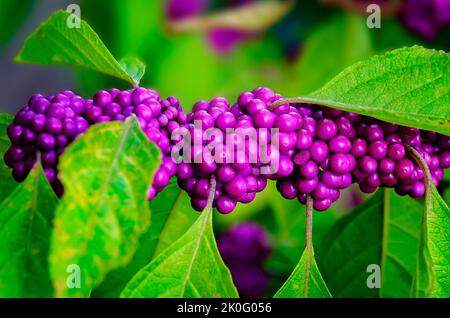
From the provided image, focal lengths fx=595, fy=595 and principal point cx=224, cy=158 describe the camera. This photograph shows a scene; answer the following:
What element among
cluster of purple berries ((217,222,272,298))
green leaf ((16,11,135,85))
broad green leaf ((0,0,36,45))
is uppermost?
broad green leaf ((0,0,36,45))

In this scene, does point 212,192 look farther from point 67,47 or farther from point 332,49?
point 332,49

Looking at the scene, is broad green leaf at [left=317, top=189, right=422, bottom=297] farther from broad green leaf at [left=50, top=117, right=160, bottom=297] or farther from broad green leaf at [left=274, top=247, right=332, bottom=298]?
broad green leaf at [left=50, top=117, right=160, bottom=297]

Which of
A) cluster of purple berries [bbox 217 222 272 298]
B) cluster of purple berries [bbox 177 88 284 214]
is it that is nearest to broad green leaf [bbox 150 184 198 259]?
cluster of purple berries [bbox 177 88 284 214]

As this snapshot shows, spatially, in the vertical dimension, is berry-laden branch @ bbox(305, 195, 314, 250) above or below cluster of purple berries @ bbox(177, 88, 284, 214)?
below

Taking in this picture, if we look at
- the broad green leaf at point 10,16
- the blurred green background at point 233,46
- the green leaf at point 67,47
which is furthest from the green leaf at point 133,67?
the broad green leaf at point 10,16

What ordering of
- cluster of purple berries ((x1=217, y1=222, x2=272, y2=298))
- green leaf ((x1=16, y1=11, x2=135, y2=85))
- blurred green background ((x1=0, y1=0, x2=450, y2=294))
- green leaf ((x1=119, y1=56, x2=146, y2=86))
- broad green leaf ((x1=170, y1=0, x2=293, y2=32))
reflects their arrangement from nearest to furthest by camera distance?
1. green leaf ((x1=16, y1=11, x2=135, y2=85))
2. green leaf ((x1=119, y1=56, x2=146, y2=86))
3. cluster of purple berries ((x1=217, y1=222, x2=272, y2=298))
4. blurred green background ((x1=0, y1=0, x2=450, y2=294))
5. broad green leaf ((x1=170, y1=0, x2=293, y2=32))

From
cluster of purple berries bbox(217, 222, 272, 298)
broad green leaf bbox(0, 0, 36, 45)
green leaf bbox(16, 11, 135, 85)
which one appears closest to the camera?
green leaf bbox(16, 11, 135, 85)
